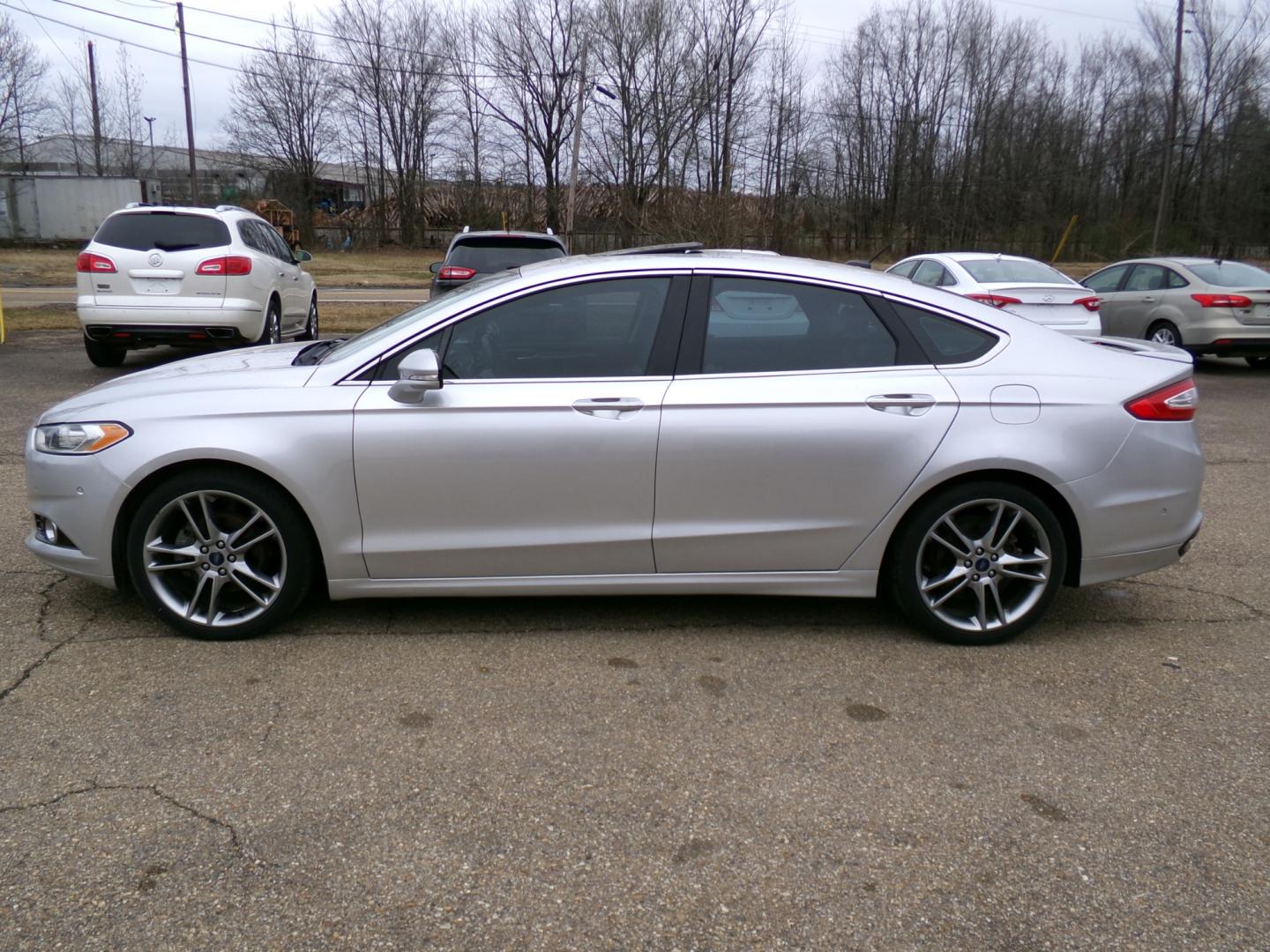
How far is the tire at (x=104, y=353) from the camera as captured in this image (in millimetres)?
11398

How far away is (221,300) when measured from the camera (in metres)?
10.6

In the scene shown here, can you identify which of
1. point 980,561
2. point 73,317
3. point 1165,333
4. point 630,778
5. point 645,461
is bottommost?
point 630,778

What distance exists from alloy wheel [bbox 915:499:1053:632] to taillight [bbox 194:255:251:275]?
28.6ft

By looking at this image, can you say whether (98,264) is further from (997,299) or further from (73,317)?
(997,299)

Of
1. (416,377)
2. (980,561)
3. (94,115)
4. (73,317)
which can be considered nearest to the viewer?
(416,377)

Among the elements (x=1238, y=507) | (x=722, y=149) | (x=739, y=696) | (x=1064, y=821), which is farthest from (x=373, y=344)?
(x=722, y=149)

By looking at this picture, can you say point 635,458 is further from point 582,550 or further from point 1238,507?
point 1238,507

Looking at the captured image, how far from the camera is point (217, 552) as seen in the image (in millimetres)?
4047

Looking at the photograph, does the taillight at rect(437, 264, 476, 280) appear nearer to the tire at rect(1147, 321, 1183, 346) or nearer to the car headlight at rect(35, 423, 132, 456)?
the car headlight at rect(35, 423, 132, 456)

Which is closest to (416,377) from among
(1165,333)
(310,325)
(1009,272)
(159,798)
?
(159,798)

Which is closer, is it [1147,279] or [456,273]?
[456,273]

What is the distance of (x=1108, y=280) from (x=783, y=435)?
12780 mm

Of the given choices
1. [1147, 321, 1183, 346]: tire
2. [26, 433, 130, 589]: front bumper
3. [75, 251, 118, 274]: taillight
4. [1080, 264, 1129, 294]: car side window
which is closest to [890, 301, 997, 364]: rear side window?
[26, 433, 130, 589]: front bumper

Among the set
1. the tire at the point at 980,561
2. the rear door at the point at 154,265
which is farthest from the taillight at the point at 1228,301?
the rear door at the point at 154,265
